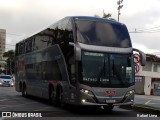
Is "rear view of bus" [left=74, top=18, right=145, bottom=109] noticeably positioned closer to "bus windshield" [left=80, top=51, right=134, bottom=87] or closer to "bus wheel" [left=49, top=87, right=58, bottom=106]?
"bus windshield" [left=80, top=51, right=134, bottom=87]

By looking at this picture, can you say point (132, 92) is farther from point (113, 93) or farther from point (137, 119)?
point (137, 119)

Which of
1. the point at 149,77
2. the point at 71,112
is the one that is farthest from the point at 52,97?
the point at 149,77

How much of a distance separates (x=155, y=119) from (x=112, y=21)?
16.5 ft

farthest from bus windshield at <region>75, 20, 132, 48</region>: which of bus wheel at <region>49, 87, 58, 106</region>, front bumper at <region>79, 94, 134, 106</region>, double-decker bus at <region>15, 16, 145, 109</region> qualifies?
bus wheel at <region>49, 87, 58, 106</region>

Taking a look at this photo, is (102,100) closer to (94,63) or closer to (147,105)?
(94,63)

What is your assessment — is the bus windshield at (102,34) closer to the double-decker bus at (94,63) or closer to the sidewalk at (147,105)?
the double-decker bus at (94,63)

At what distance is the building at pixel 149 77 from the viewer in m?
63.9

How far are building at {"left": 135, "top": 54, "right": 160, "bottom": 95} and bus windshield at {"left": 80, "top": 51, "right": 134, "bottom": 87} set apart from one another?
148 feet

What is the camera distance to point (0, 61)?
5723 inches

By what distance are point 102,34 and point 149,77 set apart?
50355 millimetres

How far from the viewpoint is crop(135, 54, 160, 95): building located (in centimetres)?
6393

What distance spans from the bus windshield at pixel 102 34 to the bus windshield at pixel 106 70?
0.56m

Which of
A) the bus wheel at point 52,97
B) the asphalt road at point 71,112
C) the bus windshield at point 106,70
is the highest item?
the bus windshield at point 106,70

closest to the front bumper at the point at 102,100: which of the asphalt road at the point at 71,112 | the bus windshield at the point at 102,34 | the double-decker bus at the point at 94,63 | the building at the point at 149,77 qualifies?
the double-decker bus at the point at 94,63
